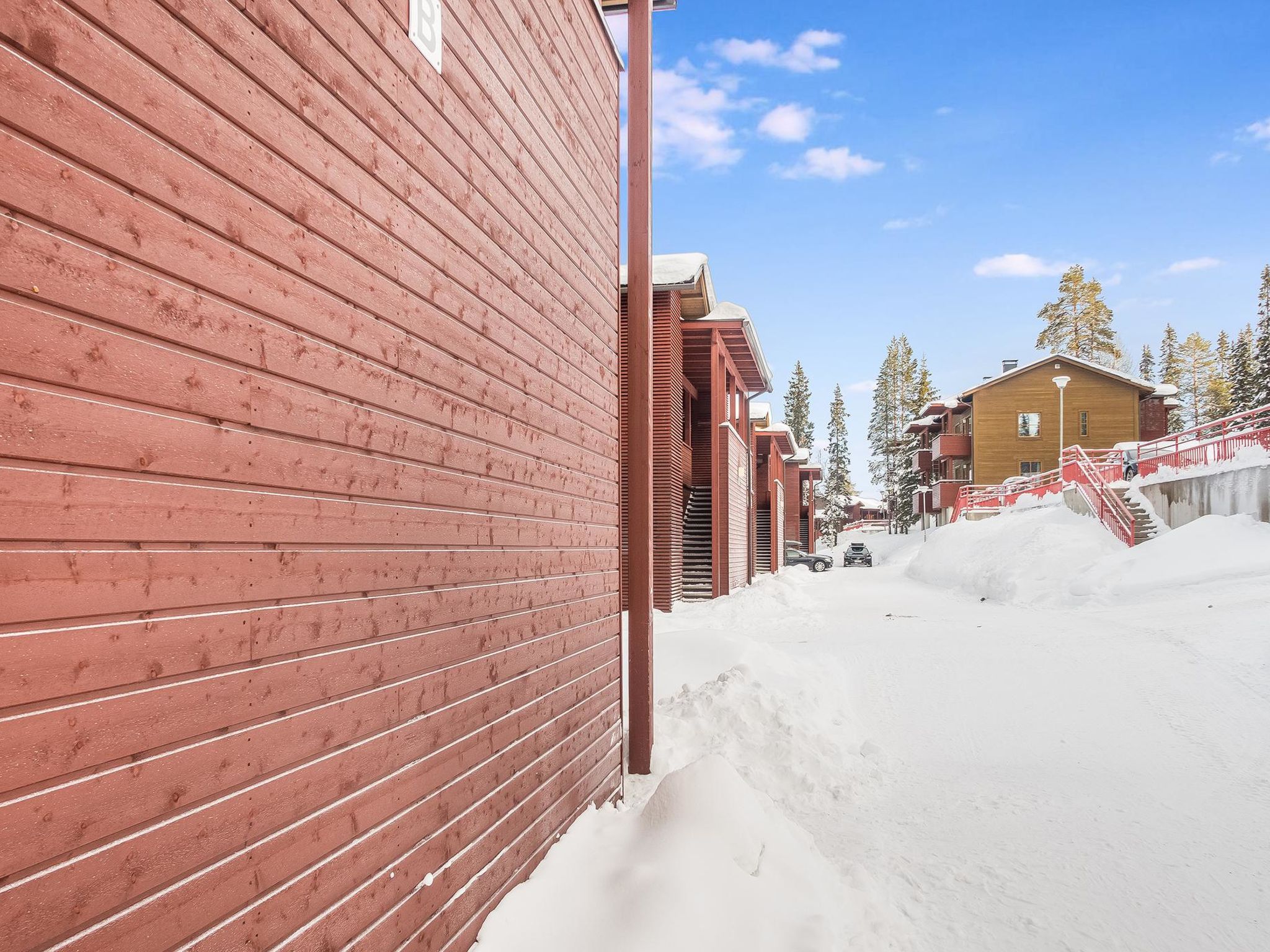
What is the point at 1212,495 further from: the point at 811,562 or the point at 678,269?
the point at 811,562

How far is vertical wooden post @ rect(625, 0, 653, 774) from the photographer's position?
246 inches

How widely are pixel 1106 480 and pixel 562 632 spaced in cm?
2480

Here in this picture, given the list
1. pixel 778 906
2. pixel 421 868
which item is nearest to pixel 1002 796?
pixel 778 906

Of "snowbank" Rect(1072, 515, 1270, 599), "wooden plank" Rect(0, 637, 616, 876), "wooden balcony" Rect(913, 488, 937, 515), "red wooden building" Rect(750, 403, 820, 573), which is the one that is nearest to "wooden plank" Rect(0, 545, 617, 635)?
"wooden plank" Rect(0, 637, 616, 876)

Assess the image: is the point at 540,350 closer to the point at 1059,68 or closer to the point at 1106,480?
the point at 1106,480

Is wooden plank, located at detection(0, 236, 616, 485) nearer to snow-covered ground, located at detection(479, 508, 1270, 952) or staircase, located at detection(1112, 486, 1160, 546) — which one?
snow-covered ground, located at detection(479, 508, 1270, 952)

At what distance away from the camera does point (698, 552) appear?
62.8 feet

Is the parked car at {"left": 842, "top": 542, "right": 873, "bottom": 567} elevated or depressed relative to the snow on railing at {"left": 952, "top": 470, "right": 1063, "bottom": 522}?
depressed

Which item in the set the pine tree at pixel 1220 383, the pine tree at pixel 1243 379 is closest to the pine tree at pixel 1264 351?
the pine tree at pixel 1243 379

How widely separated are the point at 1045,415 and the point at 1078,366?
3268 millimetres

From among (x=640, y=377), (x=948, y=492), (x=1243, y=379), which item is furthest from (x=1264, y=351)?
(x=640, y=377)

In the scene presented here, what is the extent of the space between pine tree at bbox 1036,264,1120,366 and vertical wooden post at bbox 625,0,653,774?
219 ft

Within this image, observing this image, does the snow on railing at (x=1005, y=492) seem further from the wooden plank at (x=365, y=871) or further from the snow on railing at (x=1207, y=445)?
the wooden plank at (x=365, y=871)

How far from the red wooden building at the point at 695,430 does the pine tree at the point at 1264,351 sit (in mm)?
37249
